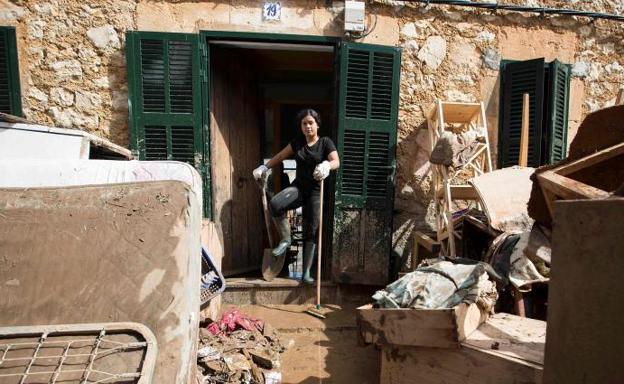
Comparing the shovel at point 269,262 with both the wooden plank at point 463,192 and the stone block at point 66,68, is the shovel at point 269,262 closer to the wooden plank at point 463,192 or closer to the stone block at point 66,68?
the wooden plank at point 463,192

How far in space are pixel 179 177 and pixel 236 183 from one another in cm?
250

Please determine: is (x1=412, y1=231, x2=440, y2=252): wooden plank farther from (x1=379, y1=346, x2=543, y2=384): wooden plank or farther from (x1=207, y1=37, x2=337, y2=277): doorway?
(x1=379, y1=346, x2=543, y2=384): wooden plank

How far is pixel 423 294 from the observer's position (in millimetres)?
2264

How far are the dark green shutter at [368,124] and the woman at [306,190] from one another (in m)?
0.24

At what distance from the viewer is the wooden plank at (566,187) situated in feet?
4.63

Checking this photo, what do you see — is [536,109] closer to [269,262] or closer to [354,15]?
[354,15]

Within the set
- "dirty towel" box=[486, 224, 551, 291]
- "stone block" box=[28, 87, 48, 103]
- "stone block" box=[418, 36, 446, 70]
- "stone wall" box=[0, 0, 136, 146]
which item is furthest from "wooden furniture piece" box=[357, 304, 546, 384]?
"stone block" box=[28, 87, 48, 103]

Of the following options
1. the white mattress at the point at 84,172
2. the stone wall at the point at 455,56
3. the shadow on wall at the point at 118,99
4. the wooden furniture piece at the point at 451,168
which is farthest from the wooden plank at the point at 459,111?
the shadow on wall at the point at 118,99

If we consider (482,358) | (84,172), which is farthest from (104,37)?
(482,358)

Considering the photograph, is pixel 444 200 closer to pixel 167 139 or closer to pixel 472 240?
pixel 472 240

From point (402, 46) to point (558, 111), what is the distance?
1.90m

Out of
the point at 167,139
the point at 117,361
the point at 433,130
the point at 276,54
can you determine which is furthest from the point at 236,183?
the point at 117,361

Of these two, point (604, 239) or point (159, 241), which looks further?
point (159, 241)

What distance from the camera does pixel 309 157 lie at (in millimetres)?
3783
